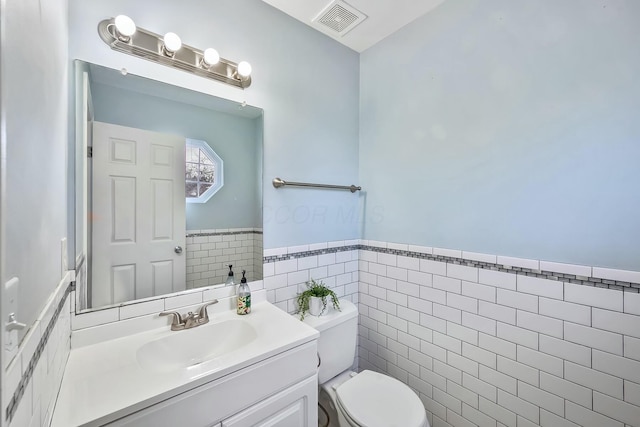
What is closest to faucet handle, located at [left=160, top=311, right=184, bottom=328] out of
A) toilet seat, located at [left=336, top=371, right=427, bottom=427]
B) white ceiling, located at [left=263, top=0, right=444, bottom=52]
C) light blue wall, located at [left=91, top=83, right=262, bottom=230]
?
light blue wall, located at [left=91, top=83, right=262, bottom=230]

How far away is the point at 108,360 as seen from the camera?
3.01ft

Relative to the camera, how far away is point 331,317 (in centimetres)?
151

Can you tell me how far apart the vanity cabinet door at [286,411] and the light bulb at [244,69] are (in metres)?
1.46

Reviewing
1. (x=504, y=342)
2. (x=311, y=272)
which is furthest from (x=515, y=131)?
(x=311, y=272)

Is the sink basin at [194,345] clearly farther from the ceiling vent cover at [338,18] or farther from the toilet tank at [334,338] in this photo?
the ceiling vent cover at [338,18]

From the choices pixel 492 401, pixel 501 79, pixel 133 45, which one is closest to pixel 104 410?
pixel 133 45

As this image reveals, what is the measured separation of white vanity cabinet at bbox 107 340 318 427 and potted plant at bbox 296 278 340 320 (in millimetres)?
400

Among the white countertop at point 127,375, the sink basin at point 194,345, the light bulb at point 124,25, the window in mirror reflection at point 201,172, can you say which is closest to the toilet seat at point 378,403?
the white countertop at point 127,375

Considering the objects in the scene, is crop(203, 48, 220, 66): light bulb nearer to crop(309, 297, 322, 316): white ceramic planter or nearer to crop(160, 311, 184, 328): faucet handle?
crop(160, 311, 184, 328): faucet handle

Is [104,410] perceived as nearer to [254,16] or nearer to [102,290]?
[102,290]

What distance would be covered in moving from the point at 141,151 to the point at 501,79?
5.55 feet

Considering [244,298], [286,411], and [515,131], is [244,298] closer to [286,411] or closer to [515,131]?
[286,411]

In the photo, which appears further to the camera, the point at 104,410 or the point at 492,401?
the point at 492,401

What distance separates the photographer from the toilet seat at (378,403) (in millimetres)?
1160
